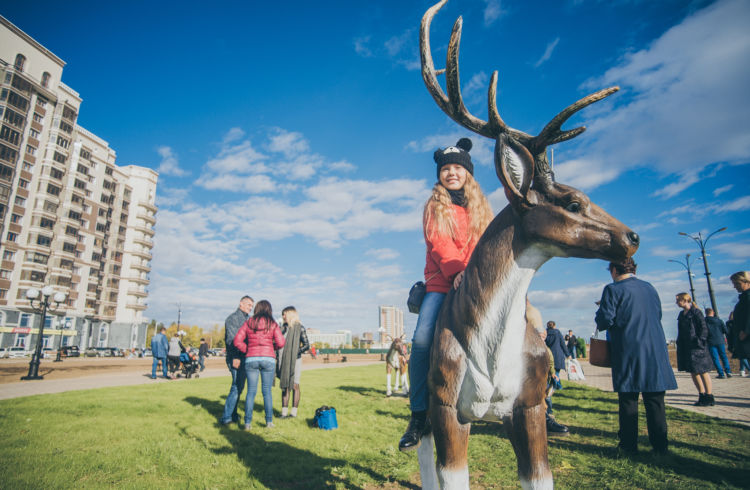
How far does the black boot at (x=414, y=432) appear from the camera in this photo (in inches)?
119

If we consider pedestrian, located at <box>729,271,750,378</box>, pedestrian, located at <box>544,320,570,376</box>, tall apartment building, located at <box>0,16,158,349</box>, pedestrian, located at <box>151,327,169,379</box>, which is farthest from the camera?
tall apartment building, located at <box>0,16,158,349</box>

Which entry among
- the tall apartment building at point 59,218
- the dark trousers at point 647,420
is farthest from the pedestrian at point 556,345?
Answer: the tall apartment building at point 59,218

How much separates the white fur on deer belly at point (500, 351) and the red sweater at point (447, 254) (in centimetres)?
72

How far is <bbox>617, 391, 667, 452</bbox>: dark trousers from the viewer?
500 cm

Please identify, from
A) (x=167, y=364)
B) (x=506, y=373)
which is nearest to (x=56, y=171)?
(x=167, y=364)

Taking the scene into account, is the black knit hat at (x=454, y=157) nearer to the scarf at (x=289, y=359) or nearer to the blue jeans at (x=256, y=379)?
the blue jeans at (x=256, y=379)

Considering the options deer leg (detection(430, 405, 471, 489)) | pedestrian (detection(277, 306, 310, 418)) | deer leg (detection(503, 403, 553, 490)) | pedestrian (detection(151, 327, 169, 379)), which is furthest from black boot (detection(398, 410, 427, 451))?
pedestrian (detection(151, 327, 169, 379))

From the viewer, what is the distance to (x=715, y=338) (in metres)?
11.7

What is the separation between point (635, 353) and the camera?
507 cm

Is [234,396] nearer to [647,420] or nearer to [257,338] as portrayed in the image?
[257,338]

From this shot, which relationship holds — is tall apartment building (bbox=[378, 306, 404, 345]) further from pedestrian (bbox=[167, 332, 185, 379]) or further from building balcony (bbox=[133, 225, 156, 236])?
pedestrian (bbox=[167, 332, 185, 379])

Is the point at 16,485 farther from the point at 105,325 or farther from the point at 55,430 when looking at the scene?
the point at 105,325

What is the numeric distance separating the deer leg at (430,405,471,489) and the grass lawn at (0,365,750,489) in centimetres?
269

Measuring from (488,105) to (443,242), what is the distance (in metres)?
1.13
